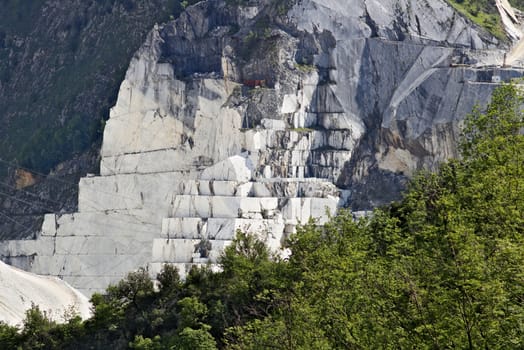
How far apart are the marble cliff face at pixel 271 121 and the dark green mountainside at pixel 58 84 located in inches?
202

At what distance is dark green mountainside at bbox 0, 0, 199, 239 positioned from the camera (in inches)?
3777

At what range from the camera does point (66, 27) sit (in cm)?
10475

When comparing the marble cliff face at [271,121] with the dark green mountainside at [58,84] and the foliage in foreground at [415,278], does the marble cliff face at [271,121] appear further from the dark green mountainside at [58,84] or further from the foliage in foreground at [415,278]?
the foliage in foreground at [415,278]

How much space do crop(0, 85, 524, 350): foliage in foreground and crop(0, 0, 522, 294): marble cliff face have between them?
26.1 meters

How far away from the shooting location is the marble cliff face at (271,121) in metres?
82.9

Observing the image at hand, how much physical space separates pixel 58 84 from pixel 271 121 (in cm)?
2387

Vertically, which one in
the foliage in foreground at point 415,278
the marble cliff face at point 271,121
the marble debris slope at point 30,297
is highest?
the marble cliff face at point 271,121

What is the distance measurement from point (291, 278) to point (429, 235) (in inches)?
493

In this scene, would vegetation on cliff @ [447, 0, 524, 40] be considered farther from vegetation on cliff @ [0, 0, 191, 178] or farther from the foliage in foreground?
the foliage in foreground

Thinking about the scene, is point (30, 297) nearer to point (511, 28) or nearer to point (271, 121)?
point (271, 121)

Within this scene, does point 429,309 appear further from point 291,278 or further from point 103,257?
point 103,257

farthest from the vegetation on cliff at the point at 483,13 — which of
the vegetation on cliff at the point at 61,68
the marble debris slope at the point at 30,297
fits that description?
the marble debris slope at the point at 30,297

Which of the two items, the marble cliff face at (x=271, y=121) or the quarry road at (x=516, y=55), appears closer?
the marble cliff face at (x=271, y=121)

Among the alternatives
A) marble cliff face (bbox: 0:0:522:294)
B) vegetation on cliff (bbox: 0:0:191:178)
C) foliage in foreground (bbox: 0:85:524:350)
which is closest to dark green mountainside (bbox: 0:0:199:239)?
vegetation on cliff (bbox: 0:0:191:178)
